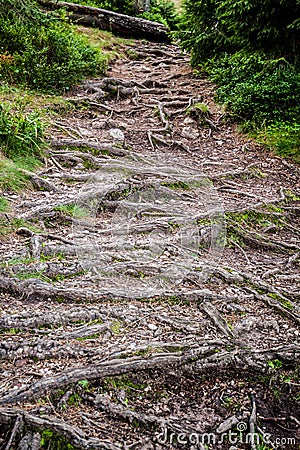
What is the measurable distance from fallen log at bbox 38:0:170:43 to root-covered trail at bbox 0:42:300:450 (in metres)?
8.59

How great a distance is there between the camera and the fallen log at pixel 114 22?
1392 centimetres

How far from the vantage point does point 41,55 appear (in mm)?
9273

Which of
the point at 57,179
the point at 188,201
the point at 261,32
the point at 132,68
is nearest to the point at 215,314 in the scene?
the point at 188,201

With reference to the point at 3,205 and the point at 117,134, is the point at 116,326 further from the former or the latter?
the point at 117,134

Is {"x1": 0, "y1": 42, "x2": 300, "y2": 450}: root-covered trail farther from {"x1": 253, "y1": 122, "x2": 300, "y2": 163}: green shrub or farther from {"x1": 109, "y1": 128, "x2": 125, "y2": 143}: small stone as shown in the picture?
Answer: {"x1": 109, "y1": 128, "x2": 125, "y2": 143}: small stone

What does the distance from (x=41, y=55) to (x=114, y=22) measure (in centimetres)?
660

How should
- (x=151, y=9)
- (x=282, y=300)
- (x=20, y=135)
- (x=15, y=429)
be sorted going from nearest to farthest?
1. (x=15, y=429)
2. (x=282, y=300)
3. (x=20, y=135)
4. (x=151, y=9)

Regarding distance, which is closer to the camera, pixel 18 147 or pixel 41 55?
pixel 18 147

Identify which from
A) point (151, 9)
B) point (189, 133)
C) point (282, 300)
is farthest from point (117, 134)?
point (151, 9)

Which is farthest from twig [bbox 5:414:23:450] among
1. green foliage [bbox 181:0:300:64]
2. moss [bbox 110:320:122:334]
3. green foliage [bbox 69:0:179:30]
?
green foliage [bbox 69:0:179:30]

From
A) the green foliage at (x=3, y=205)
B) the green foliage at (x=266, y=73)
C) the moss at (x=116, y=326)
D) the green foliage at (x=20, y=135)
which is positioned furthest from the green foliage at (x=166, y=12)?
the moss at (x=116, y=326)

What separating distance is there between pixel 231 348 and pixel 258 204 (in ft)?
9.95

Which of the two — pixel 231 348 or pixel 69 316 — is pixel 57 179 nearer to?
pixel 69 316

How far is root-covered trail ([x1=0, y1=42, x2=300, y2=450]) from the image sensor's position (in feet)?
8.03
